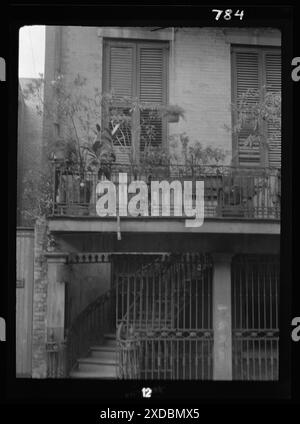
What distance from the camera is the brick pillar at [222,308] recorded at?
3.62 meters

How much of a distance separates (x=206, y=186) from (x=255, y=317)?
963 millimetres

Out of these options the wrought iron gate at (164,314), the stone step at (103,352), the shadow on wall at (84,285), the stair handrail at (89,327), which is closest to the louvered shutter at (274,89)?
the wrought iron gate at (164,314)

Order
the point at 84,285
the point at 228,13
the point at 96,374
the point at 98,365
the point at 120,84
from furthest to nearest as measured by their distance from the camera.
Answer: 1. the point at 84,285
2. the point at 120,84
3. the point at 98,365
4. the point at 96,374
5. the point at 228,13

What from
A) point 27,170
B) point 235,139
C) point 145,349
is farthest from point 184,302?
point 27,170

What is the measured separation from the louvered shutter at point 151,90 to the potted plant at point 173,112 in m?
0.05

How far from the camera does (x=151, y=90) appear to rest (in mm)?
3553

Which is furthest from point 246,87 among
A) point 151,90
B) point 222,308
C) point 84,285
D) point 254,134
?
point 84,285

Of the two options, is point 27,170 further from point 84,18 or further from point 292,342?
point 292,342

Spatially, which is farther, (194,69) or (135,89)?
(194,69)

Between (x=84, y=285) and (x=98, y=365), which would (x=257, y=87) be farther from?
(x=98, y=365)

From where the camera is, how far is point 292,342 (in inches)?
110
